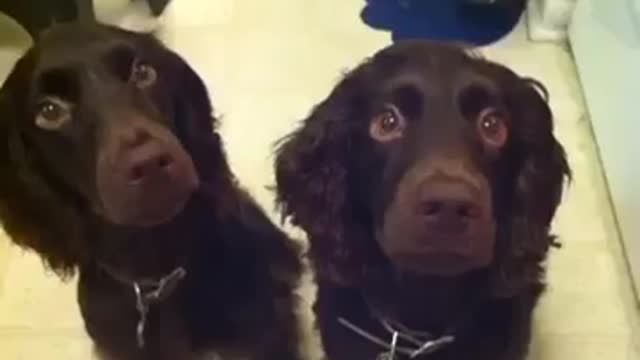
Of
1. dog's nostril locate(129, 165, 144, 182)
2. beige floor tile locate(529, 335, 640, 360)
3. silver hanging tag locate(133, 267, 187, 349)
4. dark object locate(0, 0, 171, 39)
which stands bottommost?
beige floor tile locate(529, 335, 640, 360)

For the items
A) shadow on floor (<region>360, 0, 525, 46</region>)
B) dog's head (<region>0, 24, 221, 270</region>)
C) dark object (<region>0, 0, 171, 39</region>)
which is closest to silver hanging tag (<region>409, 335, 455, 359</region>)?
dog's head (<region>0, 24, 221, 270</region>)

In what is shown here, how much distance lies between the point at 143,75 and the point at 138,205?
0.21 meters

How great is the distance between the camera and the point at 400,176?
63.2 inches

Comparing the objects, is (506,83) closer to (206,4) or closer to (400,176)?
(400,176)

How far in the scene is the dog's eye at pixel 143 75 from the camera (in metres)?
1.76

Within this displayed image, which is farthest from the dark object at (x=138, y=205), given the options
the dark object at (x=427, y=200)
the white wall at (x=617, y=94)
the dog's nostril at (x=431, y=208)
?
the white wall at (x=617, y=94)

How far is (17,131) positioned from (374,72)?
1.56 feet

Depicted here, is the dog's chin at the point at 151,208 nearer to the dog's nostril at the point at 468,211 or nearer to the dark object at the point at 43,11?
the dog's nostril at the point at 468,211

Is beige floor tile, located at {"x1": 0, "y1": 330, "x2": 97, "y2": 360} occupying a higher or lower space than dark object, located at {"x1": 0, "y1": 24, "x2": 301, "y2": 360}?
lower

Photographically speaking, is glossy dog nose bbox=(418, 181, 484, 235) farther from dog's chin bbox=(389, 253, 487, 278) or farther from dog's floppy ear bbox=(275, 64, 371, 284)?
dog's floppy ear bbox=(275, 64, 371, 284)

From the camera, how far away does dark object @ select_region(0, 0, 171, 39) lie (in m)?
2.57

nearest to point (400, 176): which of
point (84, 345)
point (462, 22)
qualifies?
point (84, 345)

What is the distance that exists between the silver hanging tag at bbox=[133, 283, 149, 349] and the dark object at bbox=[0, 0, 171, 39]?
0.81 metres

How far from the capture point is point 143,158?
5.28 ft
